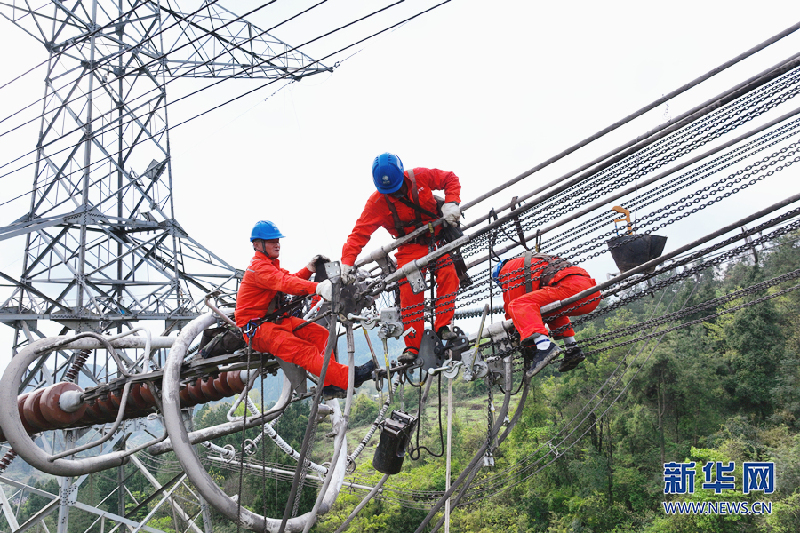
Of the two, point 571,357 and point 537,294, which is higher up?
point 537,294

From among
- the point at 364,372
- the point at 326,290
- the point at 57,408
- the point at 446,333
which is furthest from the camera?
the point at 57,408

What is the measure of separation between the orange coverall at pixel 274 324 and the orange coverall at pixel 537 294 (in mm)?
1698

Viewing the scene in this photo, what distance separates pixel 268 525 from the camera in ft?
16.1

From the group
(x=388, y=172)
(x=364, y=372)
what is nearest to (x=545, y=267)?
(x=388, y=172)

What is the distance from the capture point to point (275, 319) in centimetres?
533

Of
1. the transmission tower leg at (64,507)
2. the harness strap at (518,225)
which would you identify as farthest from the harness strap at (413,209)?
the transmission tower leg at (64,507)

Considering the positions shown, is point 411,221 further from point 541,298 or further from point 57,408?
point 57,408

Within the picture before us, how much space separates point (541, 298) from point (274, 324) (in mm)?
2482

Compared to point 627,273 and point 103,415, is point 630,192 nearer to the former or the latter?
point 627,273

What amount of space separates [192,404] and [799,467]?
1941cm

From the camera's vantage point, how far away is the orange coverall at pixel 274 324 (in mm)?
5094

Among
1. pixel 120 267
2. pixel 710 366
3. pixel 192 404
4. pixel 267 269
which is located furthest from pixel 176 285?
pixel 710 366

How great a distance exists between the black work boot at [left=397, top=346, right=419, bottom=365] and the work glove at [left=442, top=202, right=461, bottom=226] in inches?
47.4

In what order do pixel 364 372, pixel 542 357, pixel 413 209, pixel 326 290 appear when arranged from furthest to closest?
pixel 364 372 < pixel 413 209 < pixel 326 290 < pixel 542 357
